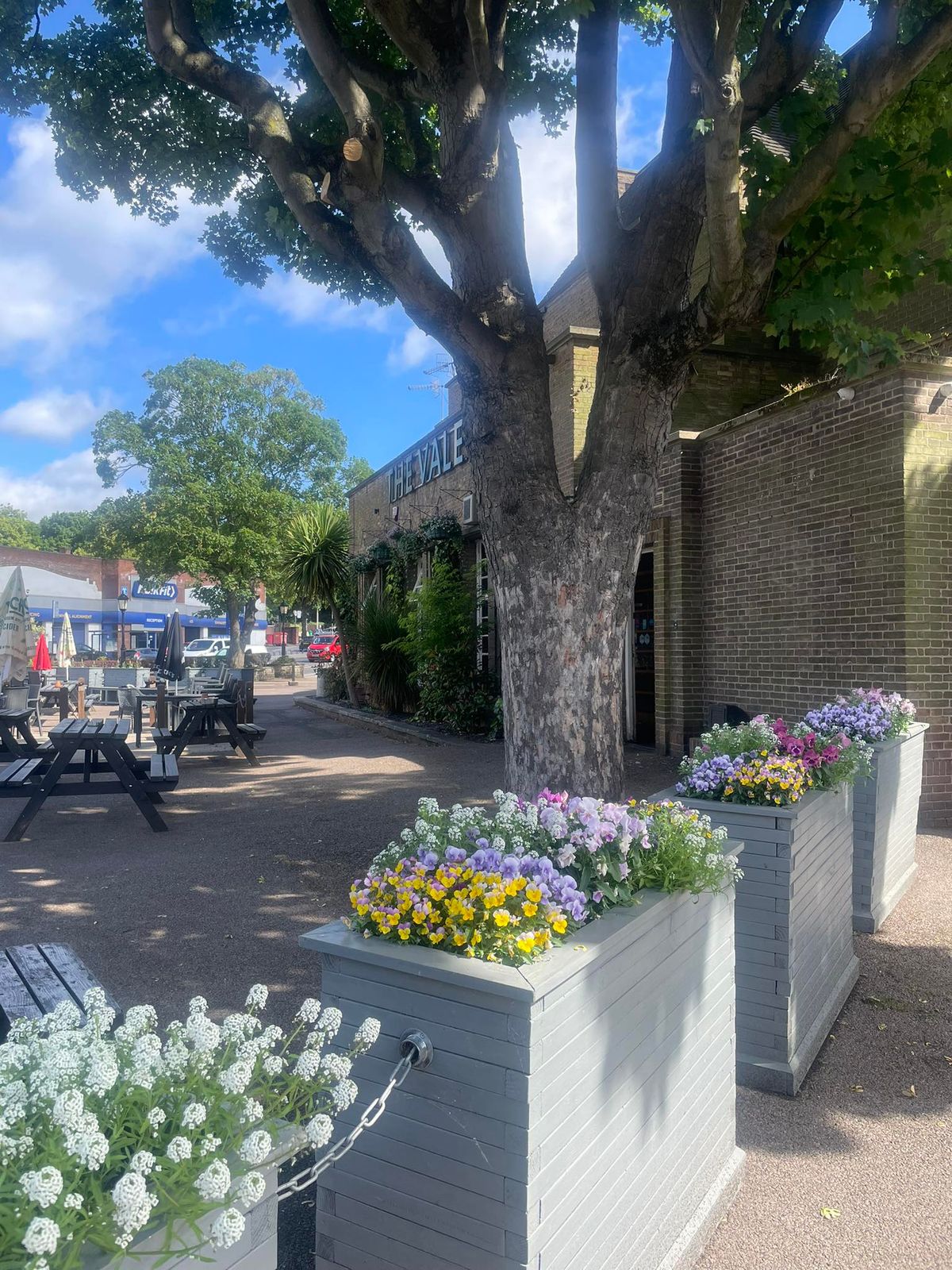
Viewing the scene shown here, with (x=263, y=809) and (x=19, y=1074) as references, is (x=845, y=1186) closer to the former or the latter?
(x=19, y=1074)

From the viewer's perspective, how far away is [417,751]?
1263 centimetres

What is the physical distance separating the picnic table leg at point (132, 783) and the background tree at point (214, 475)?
24.1 metres

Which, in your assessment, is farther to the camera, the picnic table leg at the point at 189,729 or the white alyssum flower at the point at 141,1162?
the picnic table leg at the point at 189,729

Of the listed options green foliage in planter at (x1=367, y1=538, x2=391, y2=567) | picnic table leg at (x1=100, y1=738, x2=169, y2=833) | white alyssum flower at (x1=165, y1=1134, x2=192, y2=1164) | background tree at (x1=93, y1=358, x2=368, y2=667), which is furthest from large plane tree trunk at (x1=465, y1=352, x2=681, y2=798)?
background tree at (x1=93, y1=358, x2=368, y2=667)

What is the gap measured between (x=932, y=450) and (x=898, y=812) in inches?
150

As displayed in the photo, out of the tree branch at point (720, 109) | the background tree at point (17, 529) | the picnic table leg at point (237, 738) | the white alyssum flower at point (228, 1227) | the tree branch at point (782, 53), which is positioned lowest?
the picnic table leg at point (237, 738)

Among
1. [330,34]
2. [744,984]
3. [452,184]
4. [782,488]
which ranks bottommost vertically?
[744,984]

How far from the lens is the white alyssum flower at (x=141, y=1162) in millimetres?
1260

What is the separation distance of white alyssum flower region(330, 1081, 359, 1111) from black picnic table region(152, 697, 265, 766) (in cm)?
773

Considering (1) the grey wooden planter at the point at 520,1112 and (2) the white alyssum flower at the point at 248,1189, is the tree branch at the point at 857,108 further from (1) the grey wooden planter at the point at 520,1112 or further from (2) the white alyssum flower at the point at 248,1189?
(2) the white alyssum flower at the point at 248,1189

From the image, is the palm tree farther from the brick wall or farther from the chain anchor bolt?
the chain anchor bolt

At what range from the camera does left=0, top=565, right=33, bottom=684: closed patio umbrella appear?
1268 cm

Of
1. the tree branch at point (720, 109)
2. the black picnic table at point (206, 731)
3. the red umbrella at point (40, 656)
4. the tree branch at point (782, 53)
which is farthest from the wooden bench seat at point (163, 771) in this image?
the red umbrella at point (40, 656)

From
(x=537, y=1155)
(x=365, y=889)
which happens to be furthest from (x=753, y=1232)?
(x=365, y=889)
